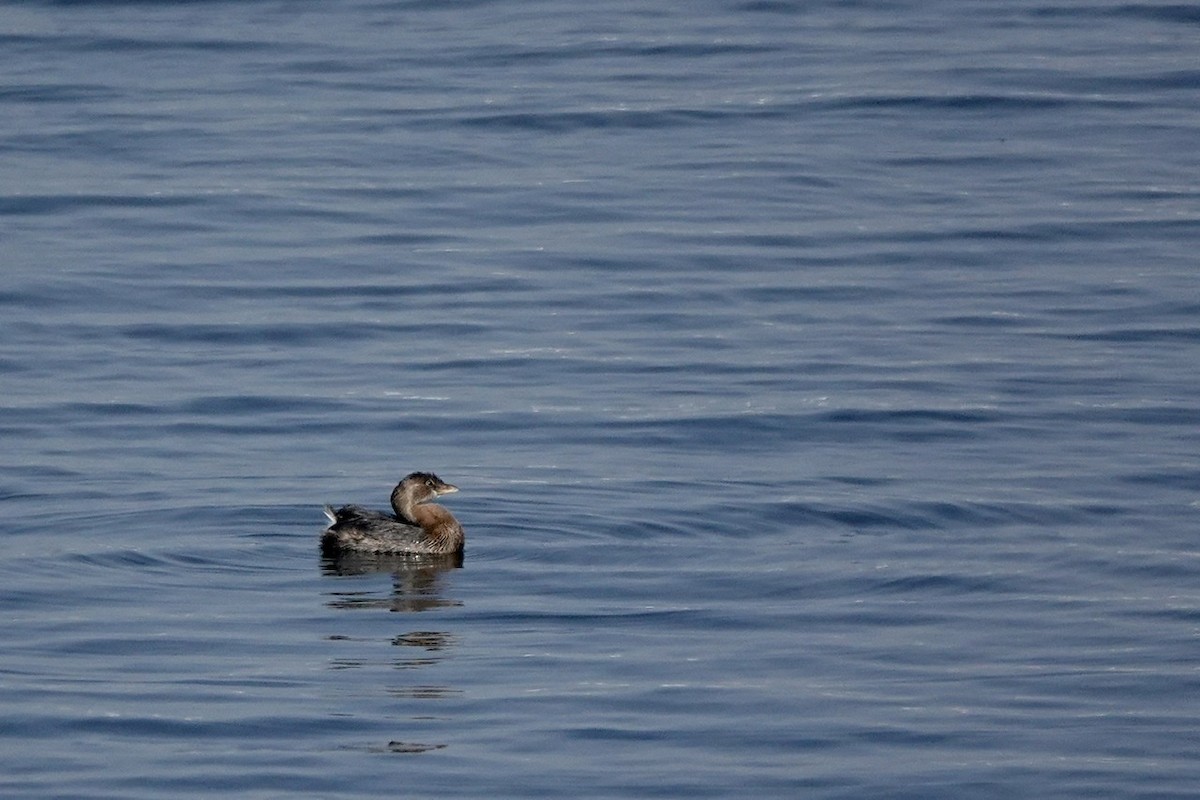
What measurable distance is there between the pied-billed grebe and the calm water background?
22 cm

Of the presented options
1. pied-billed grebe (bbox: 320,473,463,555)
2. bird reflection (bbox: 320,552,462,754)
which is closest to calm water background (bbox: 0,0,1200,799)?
bird reflection (bbox: 320,552,462,754)

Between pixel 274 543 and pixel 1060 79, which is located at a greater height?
pixel 1060 79

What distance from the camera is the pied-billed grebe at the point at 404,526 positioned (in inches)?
581

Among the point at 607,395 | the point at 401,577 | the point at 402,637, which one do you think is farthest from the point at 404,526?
the point at 607,395

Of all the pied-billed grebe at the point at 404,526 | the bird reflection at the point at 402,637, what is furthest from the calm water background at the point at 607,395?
the pied-billed grebe at the point at 404,526

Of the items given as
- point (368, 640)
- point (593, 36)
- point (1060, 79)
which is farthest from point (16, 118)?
point (368, 640)

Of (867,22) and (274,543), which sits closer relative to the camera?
(274,543)

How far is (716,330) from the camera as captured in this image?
20891 mm

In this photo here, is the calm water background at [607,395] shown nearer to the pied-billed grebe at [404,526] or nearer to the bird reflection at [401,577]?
the bird reflection at [401,577]

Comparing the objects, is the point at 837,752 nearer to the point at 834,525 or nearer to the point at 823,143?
the point at 834,525

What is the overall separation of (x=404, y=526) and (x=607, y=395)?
407 cm

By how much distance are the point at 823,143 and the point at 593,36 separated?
636 centimetres

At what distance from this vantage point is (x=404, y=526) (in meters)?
15.0

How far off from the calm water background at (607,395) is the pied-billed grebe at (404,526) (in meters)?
0.22
